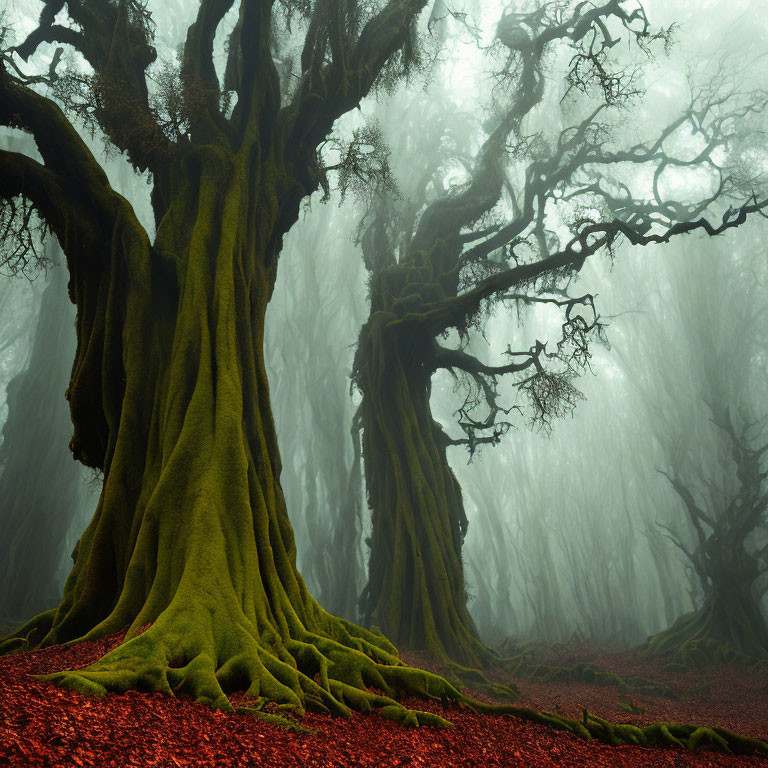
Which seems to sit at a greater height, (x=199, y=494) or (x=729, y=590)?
(x=199, y=494)

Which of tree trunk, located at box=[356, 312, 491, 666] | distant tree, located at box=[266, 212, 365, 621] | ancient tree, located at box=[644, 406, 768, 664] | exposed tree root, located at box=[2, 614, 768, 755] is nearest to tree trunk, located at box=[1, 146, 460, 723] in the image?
exposed tree root, located at box=[2, 614, 768, 755]

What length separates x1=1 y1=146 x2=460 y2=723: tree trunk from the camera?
3.52m

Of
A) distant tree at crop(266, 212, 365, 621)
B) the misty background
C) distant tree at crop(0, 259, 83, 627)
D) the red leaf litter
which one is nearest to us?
the red leaf litter

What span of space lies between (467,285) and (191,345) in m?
9.11

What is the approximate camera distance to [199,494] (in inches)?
183

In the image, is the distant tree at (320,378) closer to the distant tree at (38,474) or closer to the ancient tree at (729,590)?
the distant tree at (38,474)

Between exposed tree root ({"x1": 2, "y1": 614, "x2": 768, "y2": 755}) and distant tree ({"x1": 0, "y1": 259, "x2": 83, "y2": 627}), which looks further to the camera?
distant tree ({"x1": 0, "y1": 259, "x2": 83, "y2": 627})

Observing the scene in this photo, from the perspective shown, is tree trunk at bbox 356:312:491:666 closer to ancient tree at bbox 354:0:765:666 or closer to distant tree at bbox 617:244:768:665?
ancient tree at bbox 354:0:765:666

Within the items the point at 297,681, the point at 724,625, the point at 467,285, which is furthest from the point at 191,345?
the point at 724,625

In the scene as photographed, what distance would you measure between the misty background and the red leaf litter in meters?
9.23

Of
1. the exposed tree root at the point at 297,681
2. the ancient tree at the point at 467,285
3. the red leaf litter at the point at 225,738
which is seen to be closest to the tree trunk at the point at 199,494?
the exposed tree root at the point at 297,681

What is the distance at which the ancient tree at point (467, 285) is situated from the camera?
9617mm

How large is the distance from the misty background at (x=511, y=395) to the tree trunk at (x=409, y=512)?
114 inches

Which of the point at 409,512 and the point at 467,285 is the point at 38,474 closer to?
the point at 409,512
